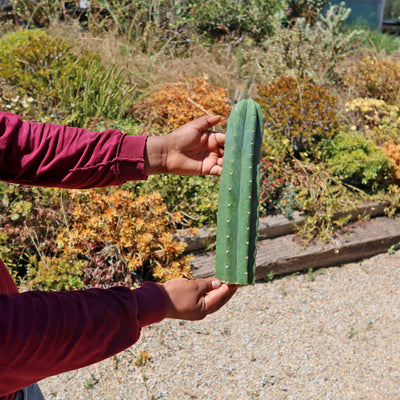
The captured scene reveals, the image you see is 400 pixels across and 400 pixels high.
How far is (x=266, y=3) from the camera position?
720cm

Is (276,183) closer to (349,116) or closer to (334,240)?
(334,240)

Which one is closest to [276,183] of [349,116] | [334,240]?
[334,240]

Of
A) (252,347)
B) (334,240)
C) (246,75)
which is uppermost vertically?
(246,75)

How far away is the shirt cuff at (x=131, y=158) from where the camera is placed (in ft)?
5.33

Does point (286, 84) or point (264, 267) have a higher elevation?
point (286, 84)

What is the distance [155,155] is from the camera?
1730mm

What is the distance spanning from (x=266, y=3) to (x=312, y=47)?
206 cm

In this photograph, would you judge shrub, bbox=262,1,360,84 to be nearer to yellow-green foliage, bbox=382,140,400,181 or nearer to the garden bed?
yellow-green foliage, bbox=382,140,400,181

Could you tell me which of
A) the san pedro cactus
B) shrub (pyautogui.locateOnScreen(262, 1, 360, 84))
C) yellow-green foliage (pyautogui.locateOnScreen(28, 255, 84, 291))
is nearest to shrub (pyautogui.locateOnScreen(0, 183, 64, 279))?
yellow-green foliage (pyautogui.locateOnScreen(28, 255, 84, 291))

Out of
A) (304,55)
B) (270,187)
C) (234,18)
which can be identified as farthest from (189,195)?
(234,18)

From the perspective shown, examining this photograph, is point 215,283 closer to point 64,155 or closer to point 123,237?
point 64,155

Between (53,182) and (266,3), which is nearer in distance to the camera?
(53,182)

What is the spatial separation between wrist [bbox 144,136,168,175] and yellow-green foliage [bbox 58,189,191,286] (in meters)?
1.43

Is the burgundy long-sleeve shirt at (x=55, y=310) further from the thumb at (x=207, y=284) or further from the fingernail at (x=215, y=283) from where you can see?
the fingernail at (x=215, y=283)
